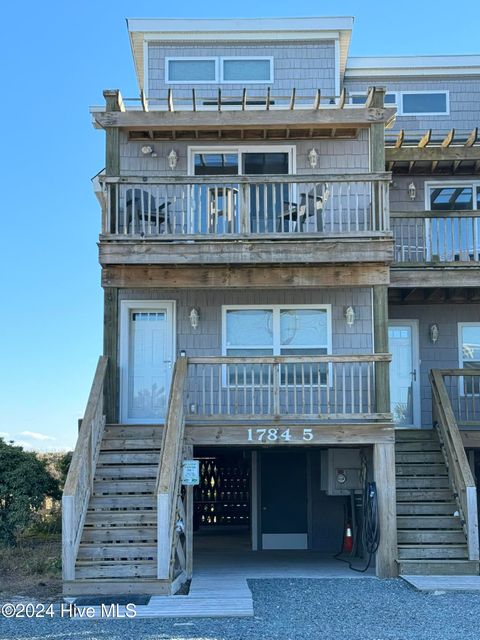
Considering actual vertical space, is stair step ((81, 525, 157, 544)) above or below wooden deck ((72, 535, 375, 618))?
above

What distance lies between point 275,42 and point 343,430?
7.89 m

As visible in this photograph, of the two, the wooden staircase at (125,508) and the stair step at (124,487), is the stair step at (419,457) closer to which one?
the wooden staircase at (125,508)

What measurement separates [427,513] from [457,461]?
86 cm

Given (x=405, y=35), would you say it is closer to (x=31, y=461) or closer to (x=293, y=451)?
(x=293, y=451)

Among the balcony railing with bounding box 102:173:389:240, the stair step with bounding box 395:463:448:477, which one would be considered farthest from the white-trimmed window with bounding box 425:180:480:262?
the stair step with bounding box 395:463:448:477

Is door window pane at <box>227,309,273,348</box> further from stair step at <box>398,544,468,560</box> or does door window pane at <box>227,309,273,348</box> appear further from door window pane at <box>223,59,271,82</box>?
door window pane at <box>223,59,271,82</box>

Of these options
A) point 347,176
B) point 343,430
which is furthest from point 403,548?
point 347,176

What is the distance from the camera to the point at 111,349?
39.9 feet

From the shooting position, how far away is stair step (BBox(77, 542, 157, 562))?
9.73 m

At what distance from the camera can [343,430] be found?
37.4 feet

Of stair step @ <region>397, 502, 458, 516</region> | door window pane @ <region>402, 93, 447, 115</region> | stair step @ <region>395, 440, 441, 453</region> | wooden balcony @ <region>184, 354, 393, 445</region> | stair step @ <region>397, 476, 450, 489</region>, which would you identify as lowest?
stair step @ <region>397, 502, 458, 516</region>

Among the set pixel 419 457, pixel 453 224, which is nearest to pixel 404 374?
pixel 419 457

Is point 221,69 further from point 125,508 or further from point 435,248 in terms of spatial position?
point 125,508

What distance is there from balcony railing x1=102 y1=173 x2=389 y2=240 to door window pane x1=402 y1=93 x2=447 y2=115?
404 cm
